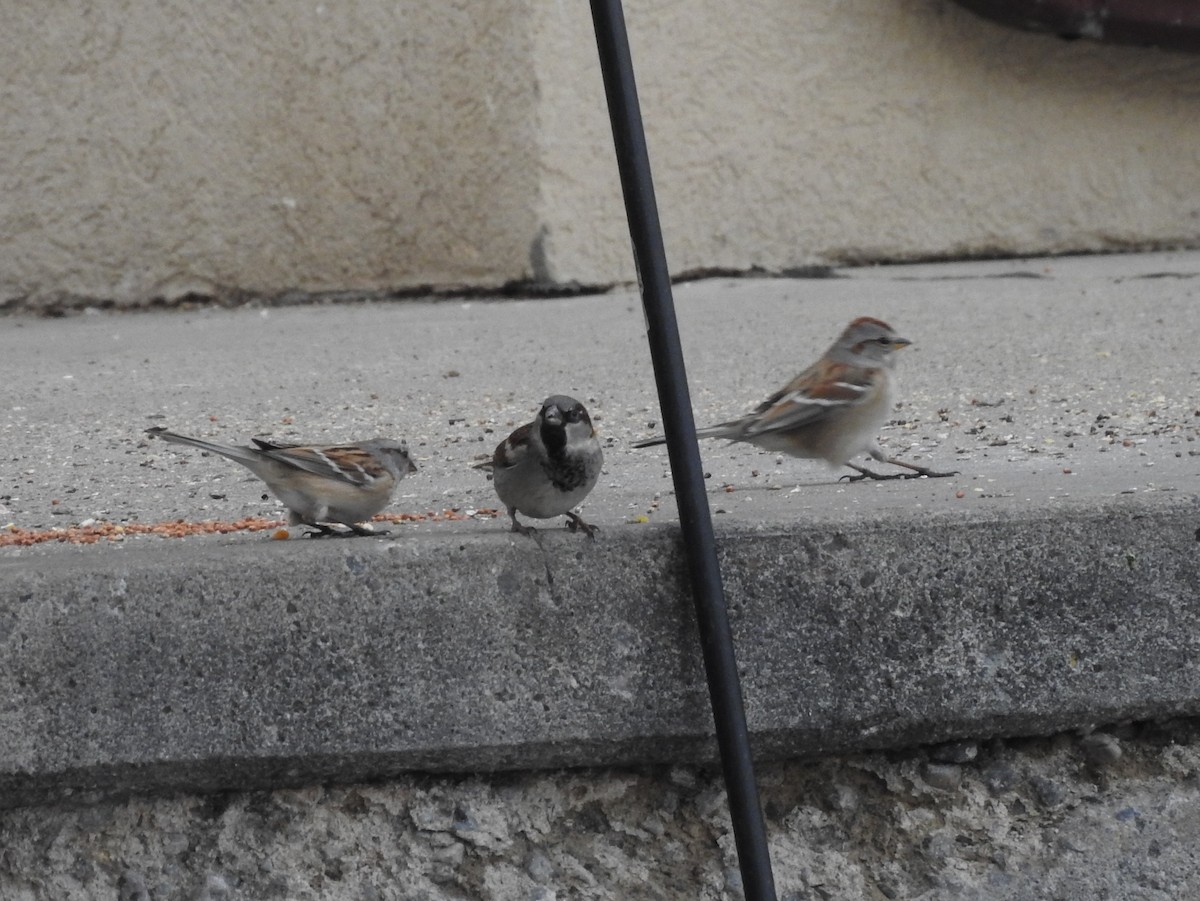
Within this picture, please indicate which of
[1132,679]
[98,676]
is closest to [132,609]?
[98,676]

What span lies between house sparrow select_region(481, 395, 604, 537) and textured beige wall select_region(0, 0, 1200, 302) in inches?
174

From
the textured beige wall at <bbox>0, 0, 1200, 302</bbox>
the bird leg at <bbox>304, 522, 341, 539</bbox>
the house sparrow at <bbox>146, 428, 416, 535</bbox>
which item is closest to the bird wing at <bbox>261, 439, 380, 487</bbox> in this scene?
the house sparrow at <bbox>146, 428, 416, 535</bbox>

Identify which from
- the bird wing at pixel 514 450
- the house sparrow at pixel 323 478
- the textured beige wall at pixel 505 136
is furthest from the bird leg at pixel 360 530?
the textured beige wall at pixel 505 136

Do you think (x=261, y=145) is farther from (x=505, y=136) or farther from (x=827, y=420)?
(x=827, y=420)

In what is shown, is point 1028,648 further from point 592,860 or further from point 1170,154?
point 1170,154

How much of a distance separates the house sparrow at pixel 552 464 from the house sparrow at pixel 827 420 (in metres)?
0.75

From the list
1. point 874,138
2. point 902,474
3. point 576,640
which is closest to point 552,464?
point 576,640

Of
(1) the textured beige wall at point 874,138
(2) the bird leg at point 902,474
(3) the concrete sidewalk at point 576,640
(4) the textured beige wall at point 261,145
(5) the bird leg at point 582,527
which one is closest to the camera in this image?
(3) the concrete sidewalk at point 576,640

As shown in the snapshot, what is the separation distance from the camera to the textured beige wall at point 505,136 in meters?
7.26

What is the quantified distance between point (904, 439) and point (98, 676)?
2.60 metres

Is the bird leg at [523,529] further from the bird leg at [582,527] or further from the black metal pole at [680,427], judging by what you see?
the black metal pole at [680,427]

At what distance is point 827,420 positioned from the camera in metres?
3.79

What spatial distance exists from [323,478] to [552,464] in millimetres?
624

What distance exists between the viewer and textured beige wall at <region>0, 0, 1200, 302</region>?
7.26 metres
